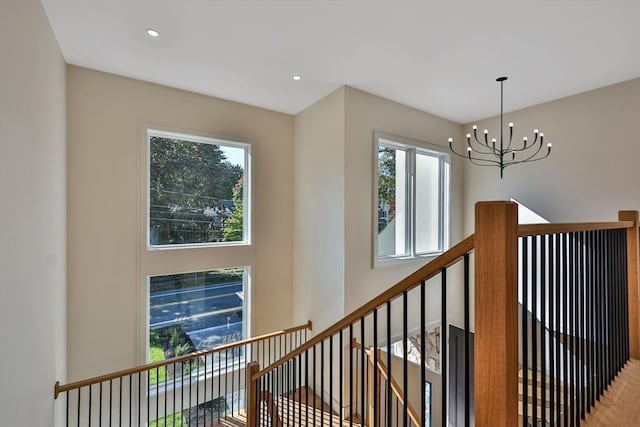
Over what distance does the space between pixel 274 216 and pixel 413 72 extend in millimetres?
2538

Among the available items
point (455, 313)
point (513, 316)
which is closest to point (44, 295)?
point (513, 316)

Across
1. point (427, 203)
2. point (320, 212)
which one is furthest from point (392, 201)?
point (320, 212)

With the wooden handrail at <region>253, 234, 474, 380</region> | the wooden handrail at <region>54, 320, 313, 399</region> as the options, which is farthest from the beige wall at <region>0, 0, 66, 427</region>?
the wooden handrail at <region>253, 234, 474, 380</region>

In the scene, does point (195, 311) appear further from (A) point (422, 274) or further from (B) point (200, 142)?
(A) point (422, 274)

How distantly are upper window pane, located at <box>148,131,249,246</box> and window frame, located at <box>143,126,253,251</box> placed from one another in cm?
1

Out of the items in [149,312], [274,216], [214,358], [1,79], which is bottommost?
[214,358]

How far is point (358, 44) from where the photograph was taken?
279 cm

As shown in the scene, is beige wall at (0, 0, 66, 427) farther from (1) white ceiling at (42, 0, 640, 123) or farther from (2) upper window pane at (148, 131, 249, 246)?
(2) upper window pane at (148, 131, 249, 246)

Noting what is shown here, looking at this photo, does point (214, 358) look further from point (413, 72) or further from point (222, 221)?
point (413, 72)

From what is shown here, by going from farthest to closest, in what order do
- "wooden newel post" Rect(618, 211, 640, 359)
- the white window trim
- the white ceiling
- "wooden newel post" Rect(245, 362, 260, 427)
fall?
1. the white window trim
2. "wooden newel post" Rect(245, 362, 260, 427)
3. the white ceiling
4. "wooden newel post" Rect(618, 211, 640, 359)

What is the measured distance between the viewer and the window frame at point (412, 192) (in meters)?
3.93

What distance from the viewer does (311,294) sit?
4.16m

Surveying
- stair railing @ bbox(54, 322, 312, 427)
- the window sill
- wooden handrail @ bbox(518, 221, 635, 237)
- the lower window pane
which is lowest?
stair railing @ bbox(54, 322, 312, 427)

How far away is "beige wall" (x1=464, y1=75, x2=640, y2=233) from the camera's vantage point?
3.43 metres
